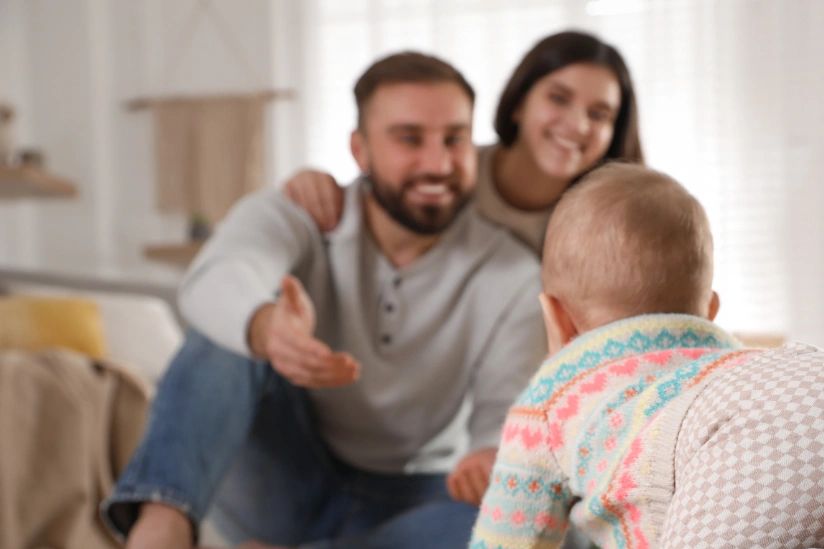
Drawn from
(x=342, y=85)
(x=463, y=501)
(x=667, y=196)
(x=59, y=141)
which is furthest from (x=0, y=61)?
(x=667, y=196)

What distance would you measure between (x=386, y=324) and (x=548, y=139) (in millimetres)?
316

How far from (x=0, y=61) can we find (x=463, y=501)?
3.06 m

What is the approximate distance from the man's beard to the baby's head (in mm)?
577

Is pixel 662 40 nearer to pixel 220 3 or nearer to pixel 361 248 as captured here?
pixel 220 3

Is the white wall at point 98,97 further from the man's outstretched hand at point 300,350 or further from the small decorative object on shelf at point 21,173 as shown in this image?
the man's outstretched hand at point 300,350

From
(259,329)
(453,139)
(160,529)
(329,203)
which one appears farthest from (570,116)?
(160,529)

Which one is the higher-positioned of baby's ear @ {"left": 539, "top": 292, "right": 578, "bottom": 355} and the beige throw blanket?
baby's ear @ {"left": 539, "top": 292, "right": 578, "bottom": 355}

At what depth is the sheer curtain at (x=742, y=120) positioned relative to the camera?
300 cm

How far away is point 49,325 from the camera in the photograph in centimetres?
236

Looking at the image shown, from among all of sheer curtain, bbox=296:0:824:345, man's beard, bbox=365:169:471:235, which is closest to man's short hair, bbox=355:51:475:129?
man's beard, bbox=365:169:471:235

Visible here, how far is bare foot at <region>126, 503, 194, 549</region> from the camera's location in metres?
1.08

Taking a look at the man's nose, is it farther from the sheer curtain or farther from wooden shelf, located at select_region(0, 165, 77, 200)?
wooden shelf, located at select_region(0, 165, 77, 200)

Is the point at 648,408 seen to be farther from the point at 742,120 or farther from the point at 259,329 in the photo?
the point at 742,120

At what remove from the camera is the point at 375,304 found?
1347 mm
